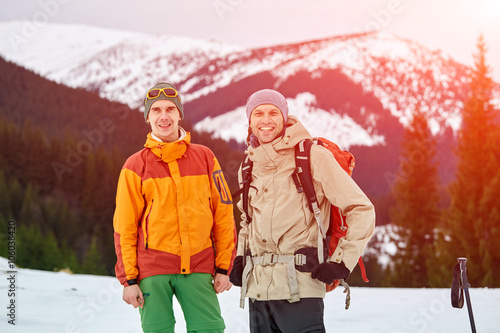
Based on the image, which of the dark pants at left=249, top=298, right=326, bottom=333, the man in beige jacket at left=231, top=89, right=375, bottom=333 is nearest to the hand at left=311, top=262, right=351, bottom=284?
the man in beige jacket at left=231, top=89, right=375, bottom=333

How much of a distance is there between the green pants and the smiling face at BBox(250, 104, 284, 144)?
2.64ft

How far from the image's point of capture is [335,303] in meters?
6.35

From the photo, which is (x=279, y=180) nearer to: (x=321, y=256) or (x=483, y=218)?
(x=321, y=256)

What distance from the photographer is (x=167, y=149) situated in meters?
2.79

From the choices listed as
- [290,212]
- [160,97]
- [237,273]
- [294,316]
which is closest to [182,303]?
[237,273]

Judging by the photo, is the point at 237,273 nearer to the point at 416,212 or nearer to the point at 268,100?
the point at 268,100

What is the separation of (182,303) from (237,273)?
34 cm

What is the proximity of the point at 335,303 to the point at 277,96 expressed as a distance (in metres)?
4.29

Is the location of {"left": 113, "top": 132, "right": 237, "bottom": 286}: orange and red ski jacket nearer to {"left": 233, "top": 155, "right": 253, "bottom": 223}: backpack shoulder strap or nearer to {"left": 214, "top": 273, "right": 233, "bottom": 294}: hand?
{"left": 214, "top": 273, "right": 233, "bottom": 294}: hand

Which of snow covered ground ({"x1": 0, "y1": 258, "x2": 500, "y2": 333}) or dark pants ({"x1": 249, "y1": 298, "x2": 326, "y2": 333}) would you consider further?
snow covered ground ({"x1": 0, "y1": 258, "x2": 500, "y2": 333})

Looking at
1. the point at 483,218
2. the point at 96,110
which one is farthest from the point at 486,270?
the point at 96,110

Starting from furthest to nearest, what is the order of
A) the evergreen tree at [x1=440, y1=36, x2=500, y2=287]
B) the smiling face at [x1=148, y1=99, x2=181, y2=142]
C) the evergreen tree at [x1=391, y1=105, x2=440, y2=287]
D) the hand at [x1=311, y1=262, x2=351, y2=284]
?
the evergreen tree at [x1=391, y1=105, x2=440, y2=287], the evergreen tree at [x1=440, y1=36, x2=500, y2=287], the smiling face at [x1=148, y1=99, x2=181, y2=142], the hand at [x1=311, y1=262, x2=351, y2=284]

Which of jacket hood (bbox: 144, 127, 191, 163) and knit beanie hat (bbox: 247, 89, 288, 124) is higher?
knit beanie hat (bbox: 247, 89, 288, 124)

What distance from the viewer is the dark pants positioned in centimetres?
236
